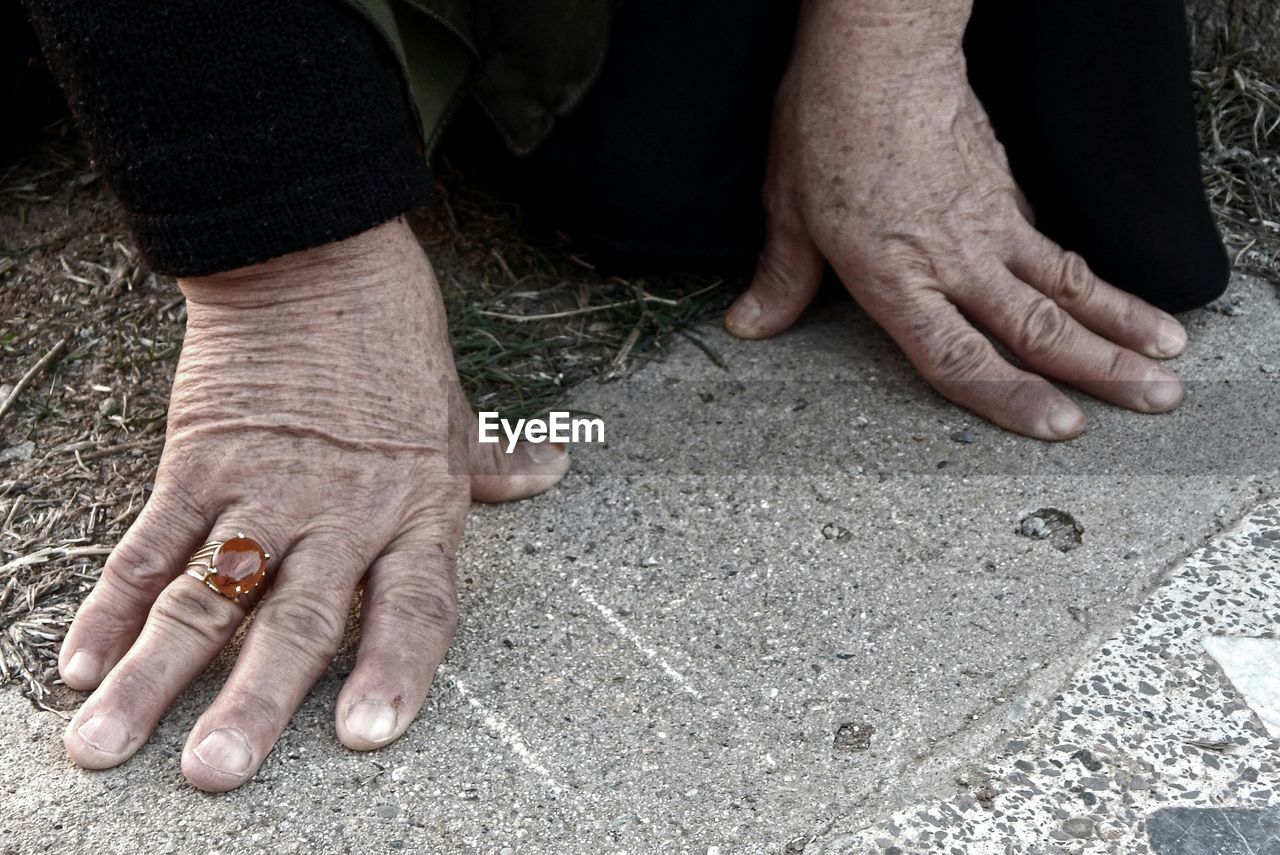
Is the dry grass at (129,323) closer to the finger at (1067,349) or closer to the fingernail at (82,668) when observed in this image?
the fingernail at (82,668)

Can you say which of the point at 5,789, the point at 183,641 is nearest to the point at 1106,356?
the point at 183,641

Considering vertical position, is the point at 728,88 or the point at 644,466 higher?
the point at 728,88

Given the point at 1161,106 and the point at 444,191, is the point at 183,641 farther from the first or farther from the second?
the point at 1161,106

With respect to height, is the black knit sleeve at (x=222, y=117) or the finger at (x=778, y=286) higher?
the black knit sleeve at (x=222, y=117)

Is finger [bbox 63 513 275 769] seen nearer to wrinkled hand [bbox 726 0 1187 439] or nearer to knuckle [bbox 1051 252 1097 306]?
wrinkled hand [bbox 726 0 1187 439]

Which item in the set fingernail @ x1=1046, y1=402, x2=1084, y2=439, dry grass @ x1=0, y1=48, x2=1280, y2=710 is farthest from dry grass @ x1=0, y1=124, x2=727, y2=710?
fingernail @ x1=1046, y1=402, x2=1084, y2=439

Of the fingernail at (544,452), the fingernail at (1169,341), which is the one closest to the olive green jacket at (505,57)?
the fingernail at (544,452)

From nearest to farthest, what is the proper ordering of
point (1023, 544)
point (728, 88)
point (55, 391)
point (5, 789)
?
point (5, 789) < point (1023, 544) < point (55, 391) < point (728, 88)
